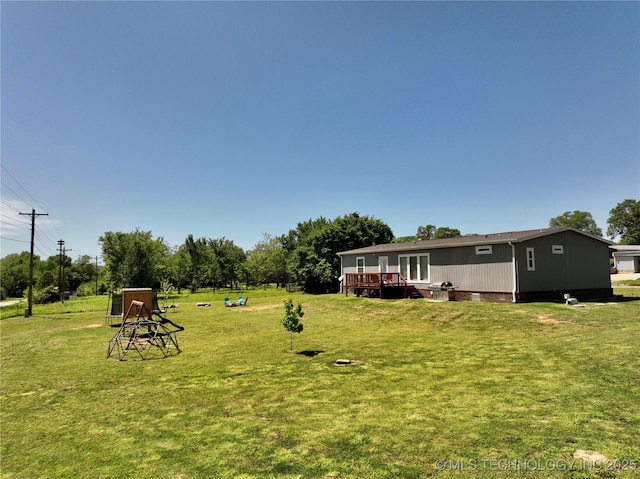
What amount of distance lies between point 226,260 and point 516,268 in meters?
44.3

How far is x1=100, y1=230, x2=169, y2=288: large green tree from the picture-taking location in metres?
40.7

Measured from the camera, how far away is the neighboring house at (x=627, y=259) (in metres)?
41.7

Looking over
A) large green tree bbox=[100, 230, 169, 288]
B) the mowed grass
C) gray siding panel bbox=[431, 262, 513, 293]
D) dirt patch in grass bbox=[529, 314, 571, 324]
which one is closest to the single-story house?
gray siding panel bbox=[431, 262, 513, 293]

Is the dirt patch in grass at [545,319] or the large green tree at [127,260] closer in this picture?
the dirt patch in grass at [545,319]

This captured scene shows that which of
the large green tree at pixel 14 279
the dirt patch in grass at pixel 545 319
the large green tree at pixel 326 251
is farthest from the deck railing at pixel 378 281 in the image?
the large green tree at pixel 14 279

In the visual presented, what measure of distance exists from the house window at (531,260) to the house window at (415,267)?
18.0 ft

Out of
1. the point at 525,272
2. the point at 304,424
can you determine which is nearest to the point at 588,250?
the point at 525,272

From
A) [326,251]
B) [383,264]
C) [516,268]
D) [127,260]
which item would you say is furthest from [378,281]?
[127,260]

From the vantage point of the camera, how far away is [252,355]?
370 inches

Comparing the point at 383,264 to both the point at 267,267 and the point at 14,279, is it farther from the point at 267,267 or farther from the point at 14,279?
the point at 14,279

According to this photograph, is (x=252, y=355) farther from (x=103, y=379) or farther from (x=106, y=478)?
(x=106, y=478)

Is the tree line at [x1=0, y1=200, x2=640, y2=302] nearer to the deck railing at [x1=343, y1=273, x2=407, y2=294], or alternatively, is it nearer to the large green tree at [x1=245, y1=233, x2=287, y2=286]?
the large green tree at [x1=245, y1=233, x2=287, y2=286]

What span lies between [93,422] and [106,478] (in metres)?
2.01

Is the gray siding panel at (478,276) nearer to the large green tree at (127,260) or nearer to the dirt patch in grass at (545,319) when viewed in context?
the dirt patch in grass at (545,319)
